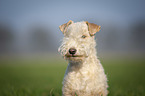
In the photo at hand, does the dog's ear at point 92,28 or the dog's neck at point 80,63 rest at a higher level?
the dog's ear at point 92,28

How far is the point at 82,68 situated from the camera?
507 cm

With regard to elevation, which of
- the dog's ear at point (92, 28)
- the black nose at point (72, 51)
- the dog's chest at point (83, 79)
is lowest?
the dog's chest at point (83, 79)

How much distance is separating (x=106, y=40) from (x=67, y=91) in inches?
3312

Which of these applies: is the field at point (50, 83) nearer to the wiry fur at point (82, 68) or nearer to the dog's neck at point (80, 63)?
the wiry fur at point (82, 68)

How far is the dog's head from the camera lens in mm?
4670

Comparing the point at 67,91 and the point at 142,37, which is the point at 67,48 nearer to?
the point at 67,91

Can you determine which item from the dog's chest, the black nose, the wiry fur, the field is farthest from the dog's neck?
the field

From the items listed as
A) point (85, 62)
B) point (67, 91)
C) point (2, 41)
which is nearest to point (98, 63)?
point (85, 62)

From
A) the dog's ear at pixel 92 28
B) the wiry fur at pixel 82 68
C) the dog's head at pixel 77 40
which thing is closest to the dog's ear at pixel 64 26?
the dog's head at pixel 77 40

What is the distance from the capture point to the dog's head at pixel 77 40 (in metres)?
4.67

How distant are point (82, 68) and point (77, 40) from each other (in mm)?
909

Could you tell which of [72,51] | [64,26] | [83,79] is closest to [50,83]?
[64,26]

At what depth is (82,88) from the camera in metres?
4.74

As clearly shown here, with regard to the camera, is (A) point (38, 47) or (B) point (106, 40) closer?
(B) point (106, 40)
